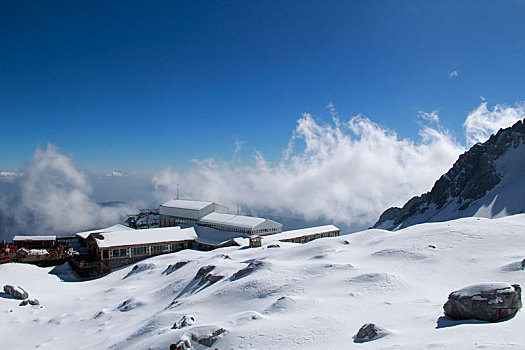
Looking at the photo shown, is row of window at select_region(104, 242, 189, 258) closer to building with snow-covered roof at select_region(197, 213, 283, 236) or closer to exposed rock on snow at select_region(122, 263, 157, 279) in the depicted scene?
exposed rock on snow at select_region(122, 263, 157, 279)

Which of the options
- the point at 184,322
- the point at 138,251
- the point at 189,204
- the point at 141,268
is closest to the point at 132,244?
the point at 138,251

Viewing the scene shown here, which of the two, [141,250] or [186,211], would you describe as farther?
[186,211]

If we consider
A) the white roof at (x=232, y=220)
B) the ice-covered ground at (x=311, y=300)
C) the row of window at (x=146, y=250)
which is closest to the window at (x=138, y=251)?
the row of window at (x=146, y=250)

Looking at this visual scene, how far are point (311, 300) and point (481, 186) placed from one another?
165 meters

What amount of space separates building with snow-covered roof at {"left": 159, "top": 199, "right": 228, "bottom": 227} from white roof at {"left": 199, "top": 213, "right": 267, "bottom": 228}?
249 cm

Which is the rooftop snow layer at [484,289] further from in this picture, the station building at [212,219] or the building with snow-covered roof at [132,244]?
the building with snow-covered roof at [132,244]

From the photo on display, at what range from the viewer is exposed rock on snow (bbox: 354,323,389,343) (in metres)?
14.3

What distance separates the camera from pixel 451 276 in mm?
22047

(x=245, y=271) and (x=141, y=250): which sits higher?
(x=141, y=250)

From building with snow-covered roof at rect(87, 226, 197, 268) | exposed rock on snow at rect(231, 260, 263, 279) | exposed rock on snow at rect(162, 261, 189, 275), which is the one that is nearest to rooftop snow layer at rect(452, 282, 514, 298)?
exposed rock on snow at rect(231, 260, 263, 279)

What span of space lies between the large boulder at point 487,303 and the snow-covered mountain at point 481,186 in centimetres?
13633

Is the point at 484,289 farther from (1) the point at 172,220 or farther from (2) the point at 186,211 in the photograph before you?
(1) the point at 172,220

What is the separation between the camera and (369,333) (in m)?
14.5

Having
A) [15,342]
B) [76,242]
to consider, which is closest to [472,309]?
[15,342]
